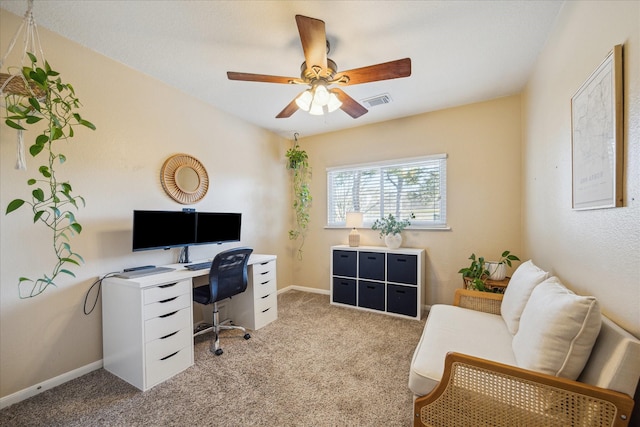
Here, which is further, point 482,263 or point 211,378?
point 482,263

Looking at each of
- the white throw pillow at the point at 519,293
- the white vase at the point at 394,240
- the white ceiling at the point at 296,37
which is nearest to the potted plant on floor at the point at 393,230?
the white vase at the point at 394,240

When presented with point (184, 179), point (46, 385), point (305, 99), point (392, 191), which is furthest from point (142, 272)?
point (392, 191)

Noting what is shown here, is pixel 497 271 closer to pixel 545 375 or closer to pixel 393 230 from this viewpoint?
pixel 393 230

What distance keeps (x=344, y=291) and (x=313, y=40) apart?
9.48 feet

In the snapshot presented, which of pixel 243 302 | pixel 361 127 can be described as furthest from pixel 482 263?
pixel 243 302

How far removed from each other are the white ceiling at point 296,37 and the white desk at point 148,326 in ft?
6.09

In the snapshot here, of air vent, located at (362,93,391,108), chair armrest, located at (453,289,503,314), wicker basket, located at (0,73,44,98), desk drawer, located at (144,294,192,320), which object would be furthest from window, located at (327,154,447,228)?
wicker basket, located at (0,73,44,98)

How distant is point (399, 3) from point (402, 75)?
420mm

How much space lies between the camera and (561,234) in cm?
168

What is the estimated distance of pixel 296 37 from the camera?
1918mm

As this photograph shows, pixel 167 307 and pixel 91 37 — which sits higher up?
pixel 91 37

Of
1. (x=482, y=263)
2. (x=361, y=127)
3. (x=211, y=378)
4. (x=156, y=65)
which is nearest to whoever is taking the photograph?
(x=211, y=378)

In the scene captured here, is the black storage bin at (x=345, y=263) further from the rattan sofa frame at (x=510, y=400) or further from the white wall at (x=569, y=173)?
the rattan sofa frame at (x=510, y=400)

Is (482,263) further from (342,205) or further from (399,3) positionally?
(399,3)
